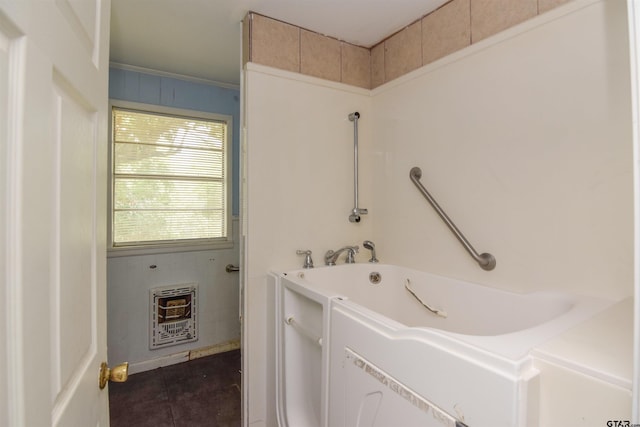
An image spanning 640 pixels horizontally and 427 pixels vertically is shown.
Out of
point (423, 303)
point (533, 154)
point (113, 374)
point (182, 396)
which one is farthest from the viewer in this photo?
point (182, 396)

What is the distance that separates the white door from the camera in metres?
0.40

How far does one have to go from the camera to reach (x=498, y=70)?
4.73 feet

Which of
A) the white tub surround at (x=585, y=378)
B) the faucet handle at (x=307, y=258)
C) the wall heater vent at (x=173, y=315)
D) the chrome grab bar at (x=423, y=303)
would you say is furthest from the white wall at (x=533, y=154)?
the wall heater vent at (x=173, y=315)

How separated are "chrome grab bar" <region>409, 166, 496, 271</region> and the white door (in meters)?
1.55

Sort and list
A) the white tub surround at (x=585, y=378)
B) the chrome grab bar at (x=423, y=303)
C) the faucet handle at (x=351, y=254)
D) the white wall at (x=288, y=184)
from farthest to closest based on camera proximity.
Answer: the faucet handle at (x=351, y=254) → the white wall at (x=288, y=184) → the chrome grab bar at (x=423, y=303) → the white tub surround at (x=585, y=378)

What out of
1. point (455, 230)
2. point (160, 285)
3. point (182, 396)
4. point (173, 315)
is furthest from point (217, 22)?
point (182, 396)

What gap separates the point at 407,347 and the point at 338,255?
1.15 m

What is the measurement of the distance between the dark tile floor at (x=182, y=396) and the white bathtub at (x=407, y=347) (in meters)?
0.72

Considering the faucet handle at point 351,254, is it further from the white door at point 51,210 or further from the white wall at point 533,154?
the white door at point 51,210

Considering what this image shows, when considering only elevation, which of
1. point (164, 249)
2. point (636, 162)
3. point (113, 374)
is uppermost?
point (636, 162)

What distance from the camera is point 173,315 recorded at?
2.56 m

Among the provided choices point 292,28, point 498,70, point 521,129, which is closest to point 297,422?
point 521,129

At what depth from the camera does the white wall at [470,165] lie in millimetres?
1138

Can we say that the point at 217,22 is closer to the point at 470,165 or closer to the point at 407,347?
the point at 470,165
